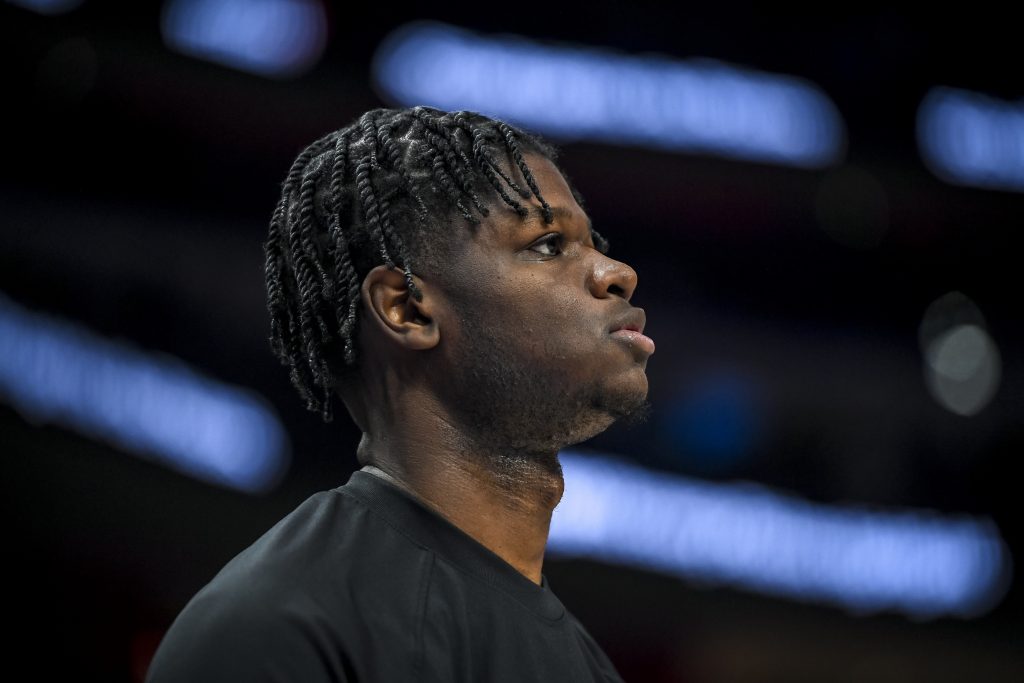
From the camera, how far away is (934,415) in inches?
184

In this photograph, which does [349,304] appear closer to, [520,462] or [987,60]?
[520,462]

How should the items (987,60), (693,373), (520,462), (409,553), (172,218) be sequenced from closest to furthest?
(409,553), (520,462), (172,218), (693,373), (987,60)

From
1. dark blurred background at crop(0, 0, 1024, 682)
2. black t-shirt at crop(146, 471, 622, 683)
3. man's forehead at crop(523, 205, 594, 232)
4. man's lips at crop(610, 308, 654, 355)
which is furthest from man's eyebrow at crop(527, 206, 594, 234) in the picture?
dark blurred background at crop(0, 0, 1024, 682)

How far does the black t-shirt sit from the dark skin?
0.07 metres

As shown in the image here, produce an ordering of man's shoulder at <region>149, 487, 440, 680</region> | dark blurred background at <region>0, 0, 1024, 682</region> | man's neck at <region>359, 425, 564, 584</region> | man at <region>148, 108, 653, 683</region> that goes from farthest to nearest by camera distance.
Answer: dark blurred background at <region>0, 0, 1024, 682</region>
man's neck at <region>359, 425, 564, 584</region>
man at <region>148, 108, 653, 683</region>
man's shoulder at <region>149, 487, 440, 680</region>

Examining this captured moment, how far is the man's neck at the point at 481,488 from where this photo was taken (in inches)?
66.1

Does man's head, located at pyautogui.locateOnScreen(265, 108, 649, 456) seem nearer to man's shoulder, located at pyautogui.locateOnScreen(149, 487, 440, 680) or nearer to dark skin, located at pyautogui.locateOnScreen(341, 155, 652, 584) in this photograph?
dark skin, located at pyautogui.locateOnScreen(341, 155, 652, 584)

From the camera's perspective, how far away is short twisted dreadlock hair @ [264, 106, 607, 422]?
5.79ft

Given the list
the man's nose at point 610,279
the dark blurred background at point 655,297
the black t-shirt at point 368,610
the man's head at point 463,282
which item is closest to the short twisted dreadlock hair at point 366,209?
the man's head at point 463,282

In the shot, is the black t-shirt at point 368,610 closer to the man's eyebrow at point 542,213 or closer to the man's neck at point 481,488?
the man's neck at point 481,488

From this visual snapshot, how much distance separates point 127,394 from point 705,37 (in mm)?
2670

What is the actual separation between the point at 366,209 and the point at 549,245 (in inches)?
11.8

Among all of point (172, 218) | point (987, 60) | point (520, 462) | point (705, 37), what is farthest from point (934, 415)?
point (520, 462)

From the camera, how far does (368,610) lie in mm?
1424
